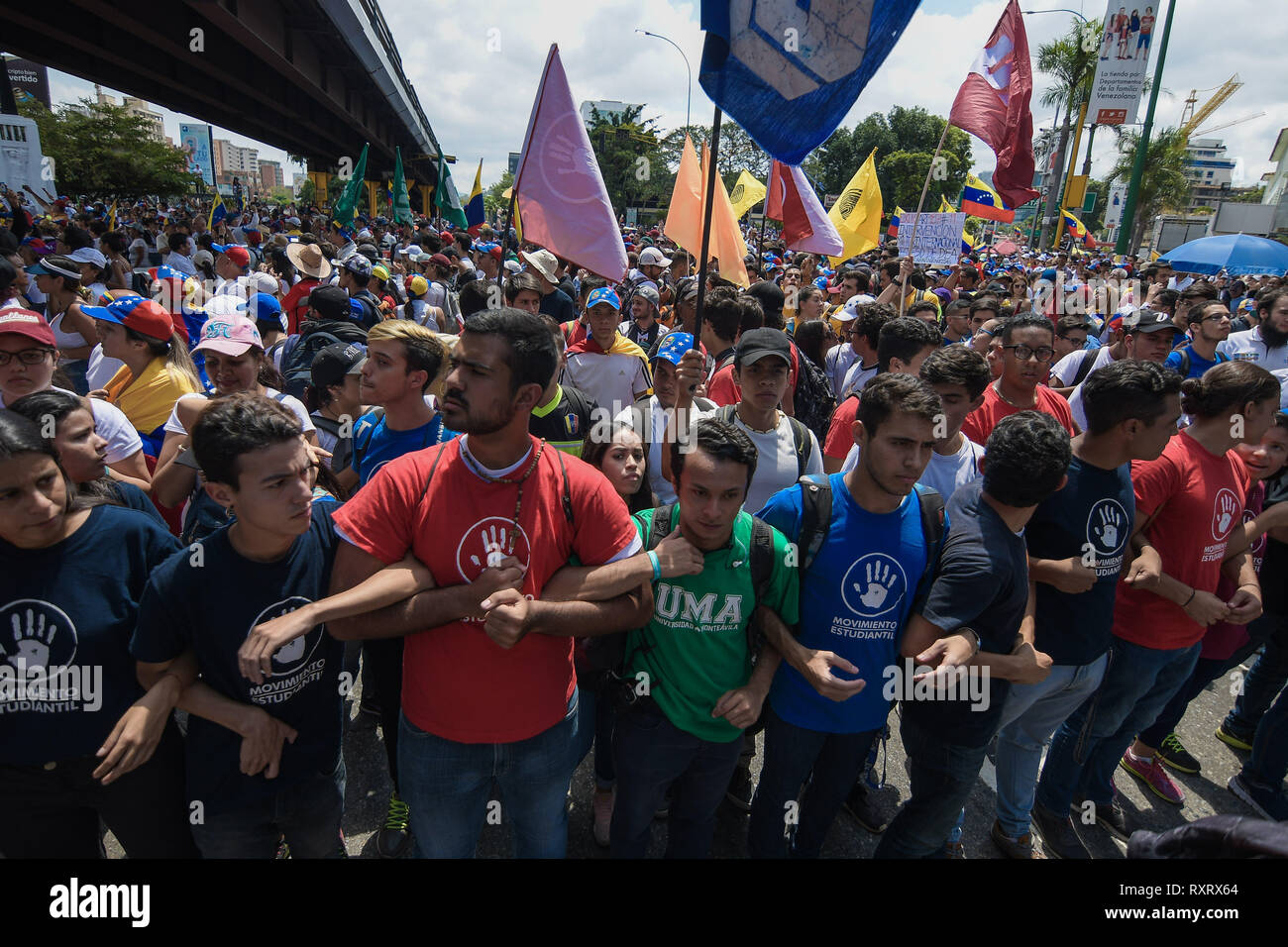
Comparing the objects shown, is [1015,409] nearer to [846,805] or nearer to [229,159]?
[846,805]

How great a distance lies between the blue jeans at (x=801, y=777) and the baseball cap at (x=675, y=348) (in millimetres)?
1818

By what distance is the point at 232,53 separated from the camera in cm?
1689

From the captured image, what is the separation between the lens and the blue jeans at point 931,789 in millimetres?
2404

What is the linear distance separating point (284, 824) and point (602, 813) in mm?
1367

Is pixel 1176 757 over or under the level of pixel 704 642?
under

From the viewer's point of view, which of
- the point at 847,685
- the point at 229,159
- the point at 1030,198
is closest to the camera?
the point at 847,685

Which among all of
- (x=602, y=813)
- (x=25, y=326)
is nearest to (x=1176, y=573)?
(x=602, y=813)

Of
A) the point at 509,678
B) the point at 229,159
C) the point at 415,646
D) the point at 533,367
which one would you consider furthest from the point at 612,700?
the point at 229,159

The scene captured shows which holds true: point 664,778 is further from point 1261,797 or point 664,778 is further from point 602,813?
point 1261,797

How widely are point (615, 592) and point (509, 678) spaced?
1.31 feet

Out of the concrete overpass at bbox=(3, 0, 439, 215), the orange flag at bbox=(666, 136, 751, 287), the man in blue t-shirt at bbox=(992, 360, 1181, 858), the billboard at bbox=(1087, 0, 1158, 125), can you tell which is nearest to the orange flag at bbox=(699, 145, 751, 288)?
the orange flag at bbox=(666, 136, 751, 287)

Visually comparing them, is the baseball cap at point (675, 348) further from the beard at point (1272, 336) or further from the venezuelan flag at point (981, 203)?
the venezuelan flag at point (981, 203)

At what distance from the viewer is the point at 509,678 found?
6.42 feet

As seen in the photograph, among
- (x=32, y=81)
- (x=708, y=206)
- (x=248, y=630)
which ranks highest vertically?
(x=32, y=81)
